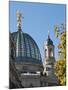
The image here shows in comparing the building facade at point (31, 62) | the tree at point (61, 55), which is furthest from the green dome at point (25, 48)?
the tree at point (61, 55)

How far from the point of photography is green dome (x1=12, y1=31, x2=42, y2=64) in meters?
3.46

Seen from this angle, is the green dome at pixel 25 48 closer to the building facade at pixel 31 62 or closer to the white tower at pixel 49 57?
the building facade at pixel 31 62

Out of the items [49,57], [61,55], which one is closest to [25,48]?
[49,57]

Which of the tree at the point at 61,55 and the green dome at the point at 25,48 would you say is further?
the tree at the point at 61,55

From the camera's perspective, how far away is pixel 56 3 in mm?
3604

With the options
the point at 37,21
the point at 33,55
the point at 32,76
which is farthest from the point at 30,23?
the point at 32,76

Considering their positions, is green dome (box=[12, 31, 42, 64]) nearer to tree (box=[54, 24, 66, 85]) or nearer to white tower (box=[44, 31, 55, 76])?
white tower (box=[44, 31, 55, 76])

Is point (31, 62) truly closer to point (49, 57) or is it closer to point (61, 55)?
point (49, 57)

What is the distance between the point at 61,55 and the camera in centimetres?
362

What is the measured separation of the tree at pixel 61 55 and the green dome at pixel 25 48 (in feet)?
0.93

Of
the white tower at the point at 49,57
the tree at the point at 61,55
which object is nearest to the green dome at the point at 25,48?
the white tower at the point at 49,57

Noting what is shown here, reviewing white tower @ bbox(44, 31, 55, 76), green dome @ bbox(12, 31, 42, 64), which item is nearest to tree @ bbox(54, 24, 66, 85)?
white tower @ bbox(44, 31, 55, 76)

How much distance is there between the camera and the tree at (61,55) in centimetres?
360

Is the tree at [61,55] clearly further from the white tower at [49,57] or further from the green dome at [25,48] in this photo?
the green dome at [25,48]
